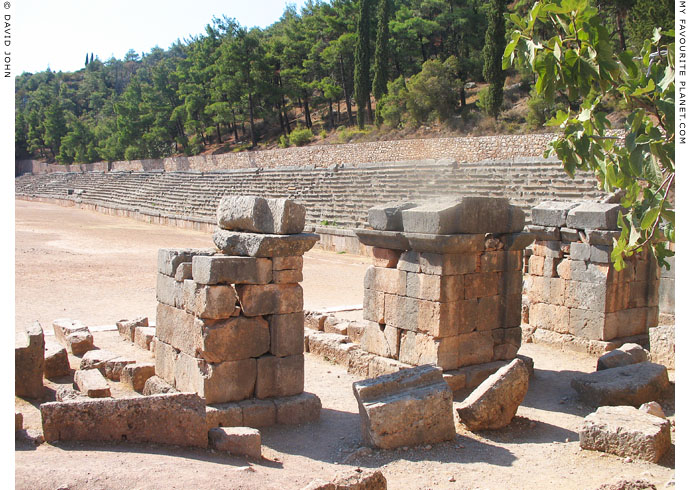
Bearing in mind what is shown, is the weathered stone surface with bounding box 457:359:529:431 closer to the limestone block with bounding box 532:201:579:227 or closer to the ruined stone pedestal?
the ruined stone pedestal

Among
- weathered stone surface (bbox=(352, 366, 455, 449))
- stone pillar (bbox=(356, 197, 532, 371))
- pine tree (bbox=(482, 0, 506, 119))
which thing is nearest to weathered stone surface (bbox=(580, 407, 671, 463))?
weathered stone surface (bbox=(352, 366, 455, 449))

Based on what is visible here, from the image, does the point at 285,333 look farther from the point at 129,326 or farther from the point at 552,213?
the point at 552,213

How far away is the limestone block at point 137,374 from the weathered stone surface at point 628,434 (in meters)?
4.99

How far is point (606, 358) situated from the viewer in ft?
27.1

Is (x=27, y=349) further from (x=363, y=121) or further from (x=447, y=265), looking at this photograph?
(x=363, y=121)

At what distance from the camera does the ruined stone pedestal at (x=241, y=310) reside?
249 inches

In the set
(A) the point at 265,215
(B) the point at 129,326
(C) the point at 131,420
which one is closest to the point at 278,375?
(A) the point at 265,215

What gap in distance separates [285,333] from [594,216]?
5672 mm

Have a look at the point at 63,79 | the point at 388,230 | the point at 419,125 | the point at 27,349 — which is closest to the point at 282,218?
the point at 388,230

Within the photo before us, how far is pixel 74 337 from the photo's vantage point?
29.9ft

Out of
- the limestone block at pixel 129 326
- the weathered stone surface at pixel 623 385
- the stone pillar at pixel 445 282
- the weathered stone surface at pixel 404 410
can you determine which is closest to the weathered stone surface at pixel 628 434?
the weathered stone surface at pixel 623 385

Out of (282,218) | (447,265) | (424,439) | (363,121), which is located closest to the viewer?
(424,439)

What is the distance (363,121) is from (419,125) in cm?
520

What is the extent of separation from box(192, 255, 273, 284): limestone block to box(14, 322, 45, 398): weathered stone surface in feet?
6.92
